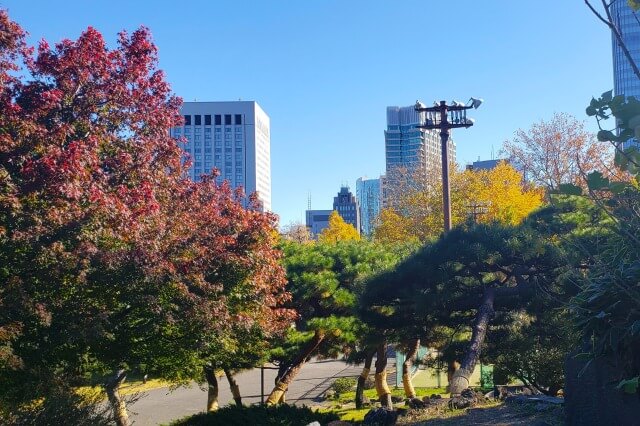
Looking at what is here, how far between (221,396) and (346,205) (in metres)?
141

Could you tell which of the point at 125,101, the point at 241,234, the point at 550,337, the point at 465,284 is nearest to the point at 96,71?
the point at 125,101

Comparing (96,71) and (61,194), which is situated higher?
(96,71)

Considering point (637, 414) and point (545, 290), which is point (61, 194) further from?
point (545, 290)

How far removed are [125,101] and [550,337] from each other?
311 inches

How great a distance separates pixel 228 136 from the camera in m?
118

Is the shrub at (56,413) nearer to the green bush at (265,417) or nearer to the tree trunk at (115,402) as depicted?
the tree trunk at (115,402)

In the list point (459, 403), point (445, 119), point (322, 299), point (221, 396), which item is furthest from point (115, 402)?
point (221, 396)

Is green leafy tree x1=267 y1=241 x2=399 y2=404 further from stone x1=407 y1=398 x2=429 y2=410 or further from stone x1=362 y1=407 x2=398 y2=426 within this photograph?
stone x1=362 y1=407 x2=398 y2=426

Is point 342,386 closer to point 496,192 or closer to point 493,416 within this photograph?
point 496,192

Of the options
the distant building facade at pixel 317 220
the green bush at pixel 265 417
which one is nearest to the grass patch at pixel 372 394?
the green bush at pixel 265 417

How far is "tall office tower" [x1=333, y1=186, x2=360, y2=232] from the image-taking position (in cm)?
16227

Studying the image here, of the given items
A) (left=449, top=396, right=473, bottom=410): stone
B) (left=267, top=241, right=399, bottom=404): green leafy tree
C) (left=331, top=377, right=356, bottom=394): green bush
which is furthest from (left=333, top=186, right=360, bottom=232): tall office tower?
(left=449, top=396, right=473, bottom=410): stone

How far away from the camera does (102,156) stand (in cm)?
837

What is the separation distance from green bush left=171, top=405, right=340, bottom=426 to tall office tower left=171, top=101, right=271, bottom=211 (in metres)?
101
